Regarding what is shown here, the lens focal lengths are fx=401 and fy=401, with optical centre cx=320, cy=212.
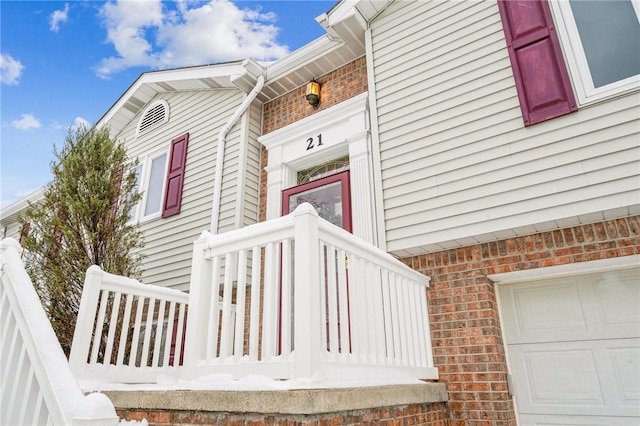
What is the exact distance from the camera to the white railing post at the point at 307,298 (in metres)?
1.83

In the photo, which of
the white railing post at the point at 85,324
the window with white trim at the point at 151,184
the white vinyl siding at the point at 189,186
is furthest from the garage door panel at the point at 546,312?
the window with white trim at the point at 151,184

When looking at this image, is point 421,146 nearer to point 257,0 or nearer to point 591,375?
point 591,375

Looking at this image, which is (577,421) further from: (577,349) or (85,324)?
(85,324)

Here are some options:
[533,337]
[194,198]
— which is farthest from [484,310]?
[194,198]

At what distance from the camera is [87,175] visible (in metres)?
4.84

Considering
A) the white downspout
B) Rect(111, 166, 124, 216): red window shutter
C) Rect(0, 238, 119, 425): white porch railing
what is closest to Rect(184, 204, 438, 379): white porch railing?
Rect(0, 238, 119, 425): white porch railing

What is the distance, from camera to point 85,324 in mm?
3012

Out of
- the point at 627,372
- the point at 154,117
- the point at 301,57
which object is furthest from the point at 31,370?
the point at 154,117

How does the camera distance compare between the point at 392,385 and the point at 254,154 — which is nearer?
the point at 392,385

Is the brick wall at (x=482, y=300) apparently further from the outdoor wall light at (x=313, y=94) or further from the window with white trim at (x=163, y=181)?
the window with white trim at (x=163, y=181)

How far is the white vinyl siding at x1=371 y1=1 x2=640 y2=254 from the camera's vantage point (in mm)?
2908

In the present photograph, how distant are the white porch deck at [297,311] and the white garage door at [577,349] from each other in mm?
757

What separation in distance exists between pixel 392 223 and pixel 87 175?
3.69m

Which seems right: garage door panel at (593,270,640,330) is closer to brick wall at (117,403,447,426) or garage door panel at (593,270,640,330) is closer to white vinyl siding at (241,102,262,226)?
brick wall at (117,403,447,426)
